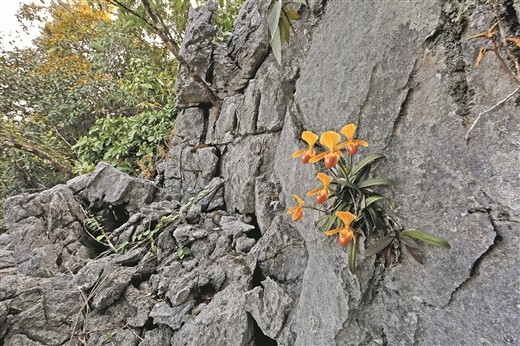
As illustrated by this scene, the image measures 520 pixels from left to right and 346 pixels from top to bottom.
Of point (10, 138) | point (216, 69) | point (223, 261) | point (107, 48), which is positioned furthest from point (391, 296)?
point (107, 48)

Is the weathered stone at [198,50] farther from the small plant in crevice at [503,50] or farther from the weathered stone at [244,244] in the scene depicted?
the small plant in crevice at [503,50]

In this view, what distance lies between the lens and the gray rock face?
3.06ft

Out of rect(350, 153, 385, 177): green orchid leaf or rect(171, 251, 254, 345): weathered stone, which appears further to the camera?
rect(171, 251, 254, 345): weathered stone

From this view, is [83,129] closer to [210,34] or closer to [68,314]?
[210,34]

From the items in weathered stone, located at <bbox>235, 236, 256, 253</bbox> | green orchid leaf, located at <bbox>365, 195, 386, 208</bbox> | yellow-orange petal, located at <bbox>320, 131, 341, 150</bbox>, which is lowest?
weathered stone, located at <bbox>235, 236, 256, 253</bbox>

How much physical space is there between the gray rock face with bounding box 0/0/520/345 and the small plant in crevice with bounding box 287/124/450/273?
0.07 m

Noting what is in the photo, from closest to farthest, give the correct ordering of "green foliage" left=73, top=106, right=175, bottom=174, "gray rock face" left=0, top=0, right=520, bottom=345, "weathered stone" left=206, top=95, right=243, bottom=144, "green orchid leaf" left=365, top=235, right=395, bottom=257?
1. "gray rock face" left=0, top=0, right=520, bottom=345
2. "green orchid leaf" left=365, top=235, right=395, bottom=257
3. "weathered stone" left=206, top=95, right=243, bottom=144
4. "green foliage" left=73, top=106, right=175, bottom=174

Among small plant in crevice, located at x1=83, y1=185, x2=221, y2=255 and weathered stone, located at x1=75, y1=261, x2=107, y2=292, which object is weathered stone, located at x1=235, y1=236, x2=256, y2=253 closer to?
small plant in crevice, located at x1=83, y1=185, x2=221, y2=255

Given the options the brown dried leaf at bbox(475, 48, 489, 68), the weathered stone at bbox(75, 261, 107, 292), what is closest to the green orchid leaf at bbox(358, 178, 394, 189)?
the brown dried leaf at bbox(475, 48, 489, 68)

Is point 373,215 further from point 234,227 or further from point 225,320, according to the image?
point 234,227

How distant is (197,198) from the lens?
10.3 feet

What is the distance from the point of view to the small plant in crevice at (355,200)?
1.09m

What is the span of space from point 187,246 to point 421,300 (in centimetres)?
218

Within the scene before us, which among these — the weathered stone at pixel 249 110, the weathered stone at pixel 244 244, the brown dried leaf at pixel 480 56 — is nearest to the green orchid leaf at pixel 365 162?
the brown dried leaf at pixel 480 56
